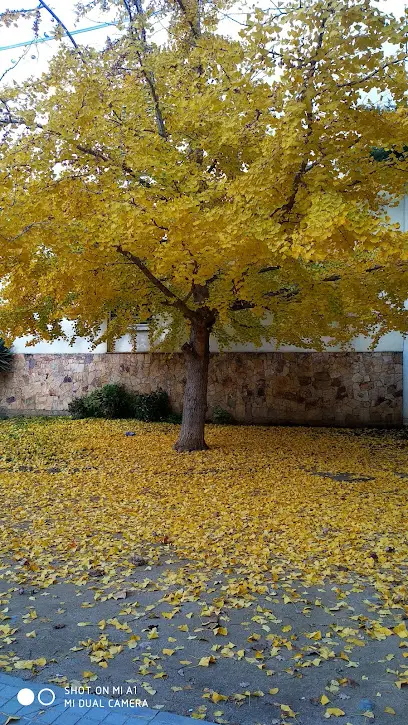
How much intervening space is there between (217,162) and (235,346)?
587cm

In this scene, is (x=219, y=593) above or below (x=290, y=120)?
below

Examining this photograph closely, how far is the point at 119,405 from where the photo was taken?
13.5 meters

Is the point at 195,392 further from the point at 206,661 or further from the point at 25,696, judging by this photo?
the point at 25,696

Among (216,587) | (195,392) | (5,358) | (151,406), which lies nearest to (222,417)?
(151,406)

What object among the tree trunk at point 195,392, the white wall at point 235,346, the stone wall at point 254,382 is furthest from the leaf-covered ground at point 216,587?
the white wall at point 235,346

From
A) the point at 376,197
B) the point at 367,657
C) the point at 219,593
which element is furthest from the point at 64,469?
the point at 367,657

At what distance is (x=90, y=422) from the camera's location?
1272 cm

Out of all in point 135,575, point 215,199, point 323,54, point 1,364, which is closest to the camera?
point 135,575

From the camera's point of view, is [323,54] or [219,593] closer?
[219,593]

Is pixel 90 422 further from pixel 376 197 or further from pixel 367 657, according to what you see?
pixel 367 657

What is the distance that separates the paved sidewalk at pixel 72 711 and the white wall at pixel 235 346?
29.3ft

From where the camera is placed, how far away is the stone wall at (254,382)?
40.1 ft

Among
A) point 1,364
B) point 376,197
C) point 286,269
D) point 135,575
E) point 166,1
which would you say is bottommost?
point 135,575

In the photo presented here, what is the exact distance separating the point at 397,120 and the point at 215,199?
224 centimetres
